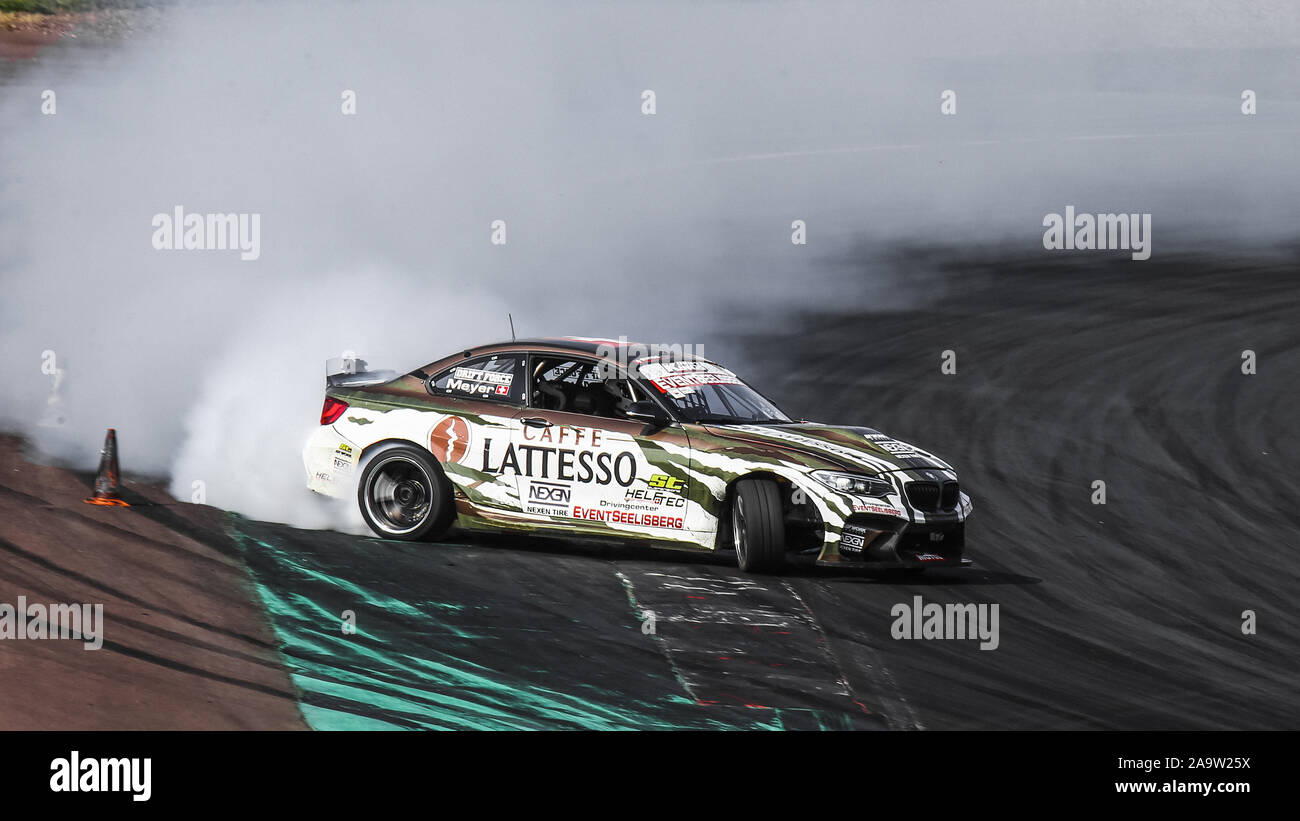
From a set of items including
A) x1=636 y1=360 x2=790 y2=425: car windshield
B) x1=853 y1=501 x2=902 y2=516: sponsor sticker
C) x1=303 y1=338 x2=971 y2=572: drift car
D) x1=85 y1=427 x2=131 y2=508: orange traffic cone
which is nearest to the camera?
x1=853 y1=501 x2=902 y2=516: sponsor sticker

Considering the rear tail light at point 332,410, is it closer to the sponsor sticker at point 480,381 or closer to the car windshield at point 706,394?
the sponsor sticker at point 480,381

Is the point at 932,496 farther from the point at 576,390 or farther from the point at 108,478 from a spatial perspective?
the point at 108,478

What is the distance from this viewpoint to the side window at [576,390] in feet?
33.7

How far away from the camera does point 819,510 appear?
30.9 ft

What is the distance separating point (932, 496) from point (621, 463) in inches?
76.0

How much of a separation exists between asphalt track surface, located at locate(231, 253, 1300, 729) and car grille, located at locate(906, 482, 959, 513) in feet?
1.61

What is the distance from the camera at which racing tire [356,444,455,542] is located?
1027 centimetres

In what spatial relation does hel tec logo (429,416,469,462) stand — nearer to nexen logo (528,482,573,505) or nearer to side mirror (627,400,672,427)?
nexen logo (528,482,573,505)

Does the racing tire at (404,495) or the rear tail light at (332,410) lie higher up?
the rear tail light at (332,410)

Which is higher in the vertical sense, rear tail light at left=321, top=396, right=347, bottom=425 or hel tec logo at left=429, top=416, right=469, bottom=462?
rear tail light at left=321, top=396, right=347, bottom=425

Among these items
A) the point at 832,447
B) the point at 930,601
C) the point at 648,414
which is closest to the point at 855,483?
the point at 832,447

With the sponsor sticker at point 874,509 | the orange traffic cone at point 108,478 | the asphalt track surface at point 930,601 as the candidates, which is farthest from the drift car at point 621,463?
the orange traffic cone at point 108,478

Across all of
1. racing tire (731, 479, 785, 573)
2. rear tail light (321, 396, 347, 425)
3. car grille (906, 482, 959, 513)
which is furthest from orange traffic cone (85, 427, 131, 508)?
car grille (906, 482, 959, 513)
